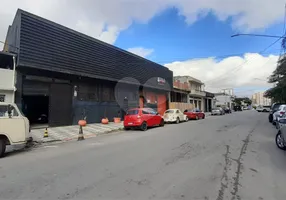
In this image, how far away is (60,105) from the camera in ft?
58.0

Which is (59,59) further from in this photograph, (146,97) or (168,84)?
(168,84)

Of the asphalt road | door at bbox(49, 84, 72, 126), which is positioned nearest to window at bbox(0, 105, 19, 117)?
the asphalt road

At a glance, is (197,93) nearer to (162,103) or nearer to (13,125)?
(162,103)

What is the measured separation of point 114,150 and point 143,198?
16.1 ft

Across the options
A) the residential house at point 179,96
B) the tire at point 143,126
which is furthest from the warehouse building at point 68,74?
the residential house at point 179,96

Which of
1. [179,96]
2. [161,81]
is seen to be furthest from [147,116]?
[179,96]

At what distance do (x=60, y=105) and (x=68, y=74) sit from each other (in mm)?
2544

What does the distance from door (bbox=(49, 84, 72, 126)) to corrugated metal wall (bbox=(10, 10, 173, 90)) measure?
1576 mm

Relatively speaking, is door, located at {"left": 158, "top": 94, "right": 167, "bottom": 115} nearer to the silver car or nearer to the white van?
the silver car

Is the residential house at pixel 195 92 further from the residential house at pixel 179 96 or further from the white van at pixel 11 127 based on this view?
the white van at pixel 11 127

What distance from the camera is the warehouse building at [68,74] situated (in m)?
15.5

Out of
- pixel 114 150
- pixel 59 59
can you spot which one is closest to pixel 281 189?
pixel 114 150

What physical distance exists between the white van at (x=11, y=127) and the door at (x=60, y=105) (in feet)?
27.6

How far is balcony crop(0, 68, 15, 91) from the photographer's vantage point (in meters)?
15.1
